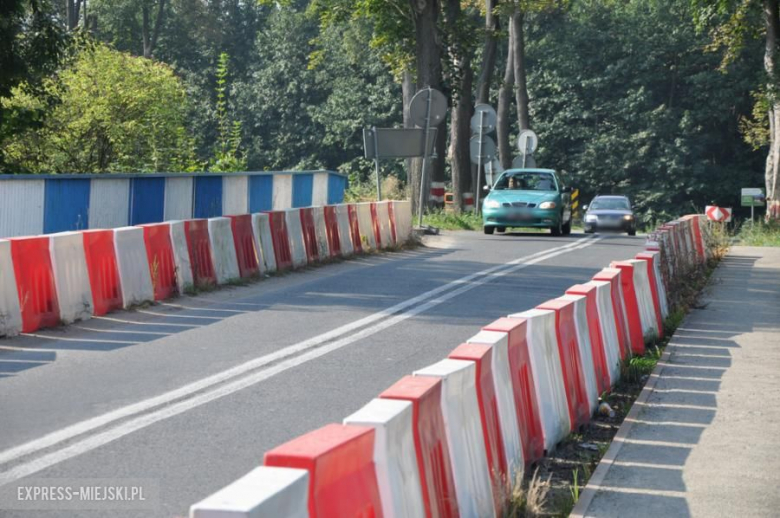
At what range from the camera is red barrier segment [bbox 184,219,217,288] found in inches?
583

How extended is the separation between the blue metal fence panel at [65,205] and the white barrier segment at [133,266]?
3.44 m

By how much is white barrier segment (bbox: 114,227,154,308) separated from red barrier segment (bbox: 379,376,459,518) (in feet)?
27.2

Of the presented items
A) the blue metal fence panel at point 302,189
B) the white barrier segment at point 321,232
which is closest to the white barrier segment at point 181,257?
the white barrier segment at point 321,232

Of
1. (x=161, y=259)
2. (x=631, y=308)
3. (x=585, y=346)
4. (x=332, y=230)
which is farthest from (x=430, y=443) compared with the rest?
(x=332, y=230)

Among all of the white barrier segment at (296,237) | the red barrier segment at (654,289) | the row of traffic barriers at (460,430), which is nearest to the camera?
the row of traffic barriers at (460,430)

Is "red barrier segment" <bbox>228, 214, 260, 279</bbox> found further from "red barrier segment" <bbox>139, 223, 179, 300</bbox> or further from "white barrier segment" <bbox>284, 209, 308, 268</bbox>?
"red barrier segment" <bbox>139, 223, 179, 300</bbox>

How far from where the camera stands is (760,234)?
3102 centimetres

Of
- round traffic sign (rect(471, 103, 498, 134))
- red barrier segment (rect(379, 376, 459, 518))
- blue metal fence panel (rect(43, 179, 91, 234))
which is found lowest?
red barrier segment (rect(379, 376, 459, 518))

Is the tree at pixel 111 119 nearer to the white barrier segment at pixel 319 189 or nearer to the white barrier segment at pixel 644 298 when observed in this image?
the white barrier segment at pixel 319 189

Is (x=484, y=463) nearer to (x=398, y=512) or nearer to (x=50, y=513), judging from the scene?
(x=398, y=512)

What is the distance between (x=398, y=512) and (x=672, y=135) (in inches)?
2225


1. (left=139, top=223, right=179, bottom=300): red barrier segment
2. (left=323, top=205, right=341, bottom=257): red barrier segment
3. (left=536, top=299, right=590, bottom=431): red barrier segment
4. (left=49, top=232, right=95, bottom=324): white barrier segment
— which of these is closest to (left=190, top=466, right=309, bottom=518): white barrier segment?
(left=536, top=299, right=590, bottom=431): red barrier segment

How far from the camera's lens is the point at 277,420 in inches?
303

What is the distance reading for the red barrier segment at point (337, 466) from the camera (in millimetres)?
3752
